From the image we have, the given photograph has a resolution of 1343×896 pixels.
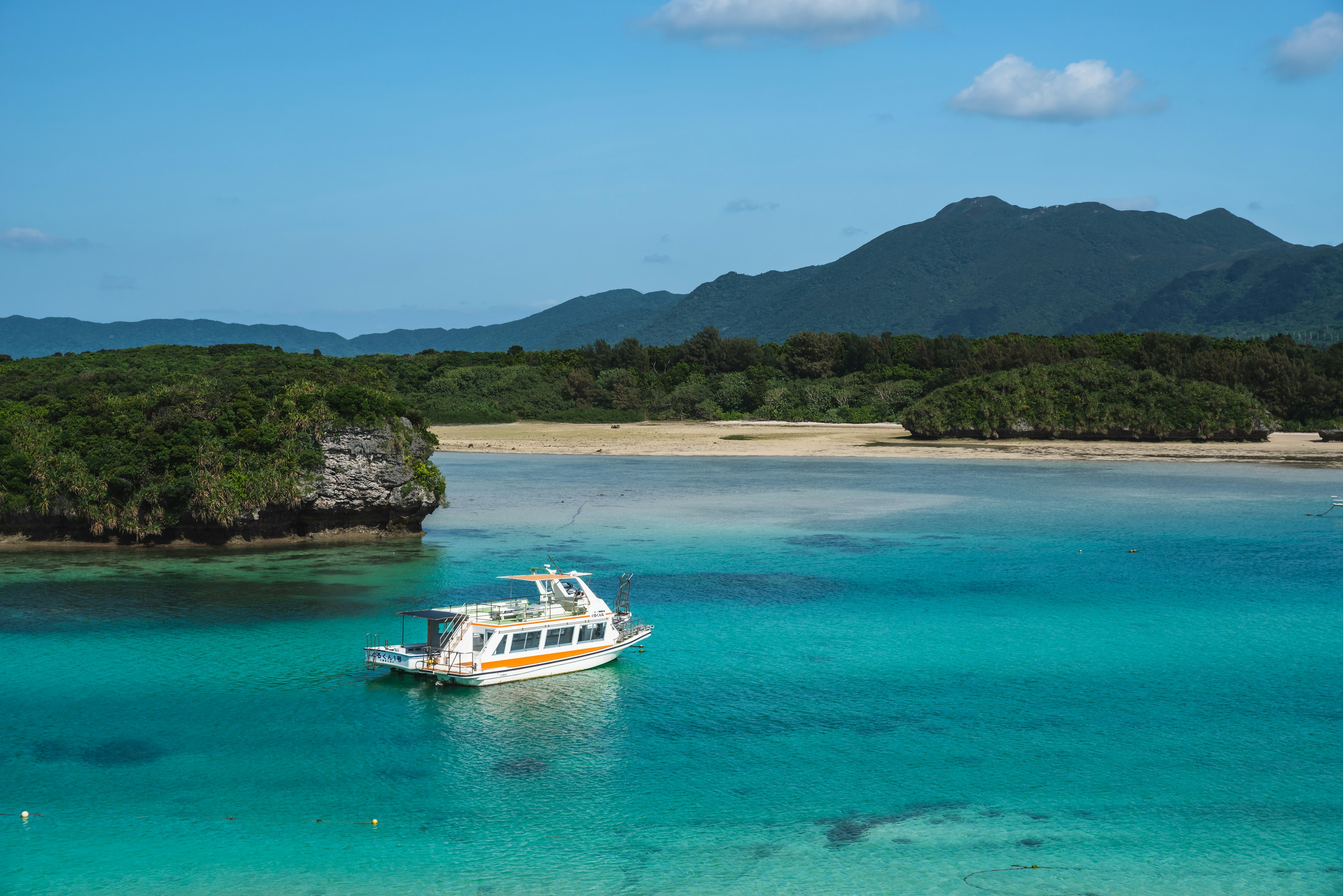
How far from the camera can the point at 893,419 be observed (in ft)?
345

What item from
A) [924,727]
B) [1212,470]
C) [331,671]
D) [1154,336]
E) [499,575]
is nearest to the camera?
[924,727]

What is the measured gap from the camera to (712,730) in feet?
70.4

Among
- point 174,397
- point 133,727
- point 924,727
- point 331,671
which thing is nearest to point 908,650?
point 924,727

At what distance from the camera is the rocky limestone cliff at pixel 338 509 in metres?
41.0

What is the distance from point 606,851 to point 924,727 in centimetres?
779

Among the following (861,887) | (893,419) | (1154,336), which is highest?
(1154,336)

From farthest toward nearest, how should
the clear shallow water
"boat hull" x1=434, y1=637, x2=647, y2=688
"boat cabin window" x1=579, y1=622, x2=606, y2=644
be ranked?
"boat cabin window" x1=579, y1=622, x2=606, y2=644, "boat hull" x1=434, y1=637, x2=647, y2=688, the clear shallow water

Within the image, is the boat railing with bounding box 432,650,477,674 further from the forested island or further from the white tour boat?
the forested island

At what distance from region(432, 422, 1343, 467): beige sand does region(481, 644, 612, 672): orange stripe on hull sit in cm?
5010

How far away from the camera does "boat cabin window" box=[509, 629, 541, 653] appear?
81.6ft

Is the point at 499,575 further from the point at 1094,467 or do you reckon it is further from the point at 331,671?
the point at 1094,467

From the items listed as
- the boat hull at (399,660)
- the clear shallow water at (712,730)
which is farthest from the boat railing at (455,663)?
the clear shallow water at (712,730)

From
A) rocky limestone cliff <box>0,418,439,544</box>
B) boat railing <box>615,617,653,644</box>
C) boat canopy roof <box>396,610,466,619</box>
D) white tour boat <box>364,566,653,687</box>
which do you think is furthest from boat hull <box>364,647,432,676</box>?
rocky limestone cliff <box>0,418,439,544</box>

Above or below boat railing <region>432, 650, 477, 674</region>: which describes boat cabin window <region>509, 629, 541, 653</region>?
above
